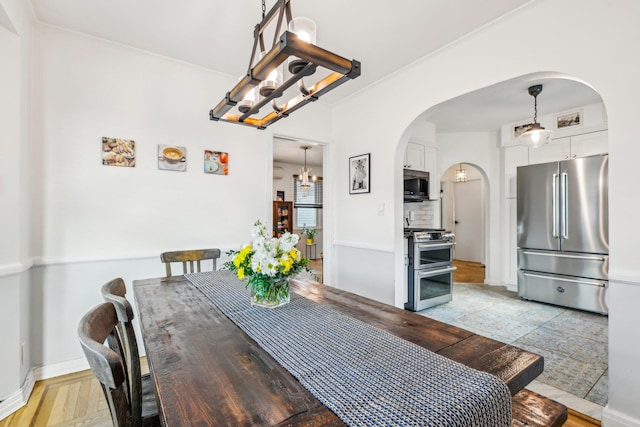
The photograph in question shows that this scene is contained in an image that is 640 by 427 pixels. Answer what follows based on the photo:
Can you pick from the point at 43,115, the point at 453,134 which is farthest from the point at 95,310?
the point at 453,134

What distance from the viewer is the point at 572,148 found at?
408 cm

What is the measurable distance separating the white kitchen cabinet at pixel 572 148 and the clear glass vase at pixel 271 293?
4563 mm

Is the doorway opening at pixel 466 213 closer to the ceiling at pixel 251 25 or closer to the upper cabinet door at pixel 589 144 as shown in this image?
the upper cabinet door at pixel 589 144

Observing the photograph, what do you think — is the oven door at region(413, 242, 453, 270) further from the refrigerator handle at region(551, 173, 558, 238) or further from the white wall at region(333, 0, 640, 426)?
the refrigerator handle at region(551, 173, 558, 238)

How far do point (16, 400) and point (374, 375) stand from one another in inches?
94.7

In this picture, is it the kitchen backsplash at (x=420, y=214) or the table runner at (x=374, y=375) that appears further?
the kitchen backsplash at (x=420, y=214)

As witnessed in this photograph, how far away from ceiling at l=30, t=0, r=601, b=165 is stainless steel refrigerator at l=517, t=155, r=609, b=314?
190cm

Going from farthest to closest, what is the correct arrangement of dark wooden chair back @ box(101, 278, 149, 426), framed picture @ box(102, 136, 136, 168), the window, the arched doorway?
the window < framed picture @ box(102, 136, 136, 168) < the arched doorway < dark wooden chair back @ box(101, 278, 149, 426)

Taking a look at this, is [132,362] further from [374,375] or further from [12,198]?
[12,198]

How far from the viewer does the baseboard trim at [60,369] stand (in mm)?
2189

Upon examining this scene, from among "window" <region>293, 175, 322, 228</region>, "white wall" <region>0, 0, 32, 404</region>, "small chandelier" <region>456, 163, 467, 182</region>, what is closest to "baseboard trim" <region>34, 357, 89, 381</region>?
"white wall" <region>0, 0, 32, 404</region>

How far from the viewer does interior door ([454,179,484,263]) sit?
7254 millimetres

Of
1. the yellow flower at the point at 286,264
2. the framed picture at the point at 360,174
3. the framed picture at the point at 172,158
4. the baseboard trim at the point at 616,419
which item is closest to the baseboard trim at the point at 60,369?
the framed picture at the point at 172,158

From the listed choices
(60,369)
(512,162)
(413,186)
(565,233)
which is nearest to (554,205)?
(565,233)
